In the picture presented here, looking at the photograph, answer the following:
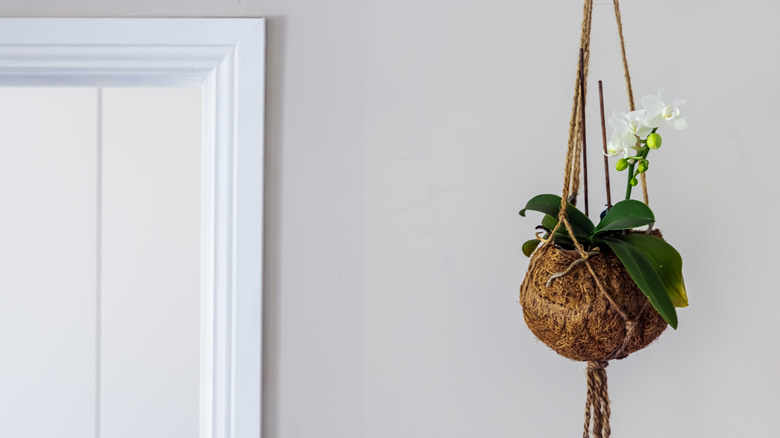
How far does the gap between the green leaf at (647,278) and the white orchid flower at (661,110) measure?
15cm

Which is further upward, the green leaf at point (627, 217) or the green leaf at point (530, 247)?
the green leaf at point (627, 217)

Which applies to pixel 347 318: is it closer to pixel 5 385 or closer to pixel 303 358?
pixel 303 358

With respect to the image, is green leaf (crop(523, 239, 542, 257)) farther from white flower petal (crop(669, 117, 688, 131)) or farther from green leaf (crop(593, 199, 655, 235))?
white flower petal (crop(669, 117, 688, 131))

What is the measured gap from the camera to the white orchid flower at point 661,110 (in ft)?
2.16

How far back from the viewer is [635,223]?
616mm

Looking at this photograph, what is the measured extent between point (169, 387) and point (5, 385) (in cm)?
54

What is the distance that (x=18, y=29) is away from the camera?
2.77 feet

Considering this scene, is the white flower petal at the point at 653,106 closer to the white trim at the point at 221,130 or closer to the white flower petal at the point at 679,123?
the white flower petal at the point at 679,123

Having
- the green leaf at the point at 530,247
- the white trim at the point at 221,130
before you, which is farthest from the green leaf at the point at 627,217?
the white trim at the point at 221,130

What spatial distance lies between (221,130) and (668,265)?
0.61m

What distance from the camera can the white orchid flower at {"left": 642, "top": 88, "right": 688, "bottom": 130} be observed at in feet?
2.16

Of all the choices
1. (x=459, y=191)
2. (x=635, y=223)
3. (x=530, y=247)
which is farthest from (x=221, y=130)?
(x=635, y=223)

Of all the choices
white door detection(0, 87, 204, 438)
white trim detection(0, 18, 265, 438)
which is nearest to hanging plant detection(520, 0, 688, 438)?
white trim detection(0, 18, 265, 438)

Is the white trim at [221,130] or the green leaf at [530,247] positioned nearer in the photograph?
the green leaf at [530,247]
